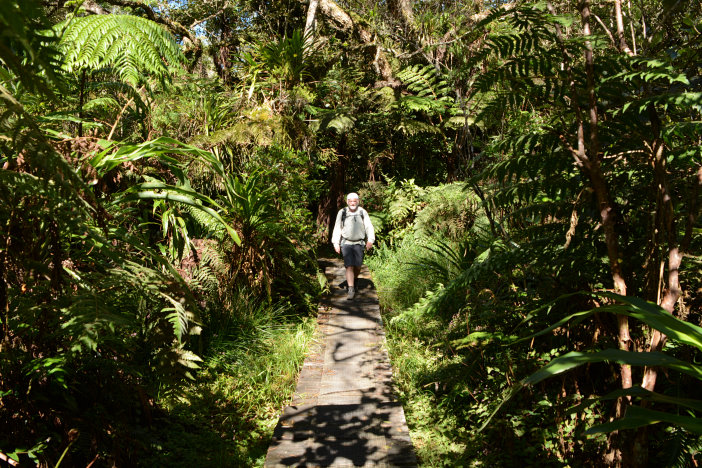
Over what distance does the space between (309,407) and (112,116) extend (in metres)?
4.03

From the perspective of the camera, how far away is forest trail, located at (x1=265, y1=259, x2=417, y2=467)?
3244 mm

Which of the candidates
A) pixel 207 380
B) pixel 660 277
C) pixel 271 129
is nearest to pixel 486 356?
pixel 660 277

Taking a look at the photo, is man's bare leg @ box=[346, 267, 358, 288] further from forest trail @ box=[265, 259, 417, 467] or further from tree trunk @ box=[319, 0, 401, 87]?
tree trunk @ box=[319, 0, 401, 87]

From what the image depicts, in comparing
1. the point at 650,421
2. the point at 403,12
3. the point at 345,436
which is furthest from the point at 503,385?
the point at 403,12

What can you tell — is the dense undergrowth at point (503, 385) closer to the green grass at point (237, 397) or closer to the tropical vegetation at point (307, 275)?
the tropical vegetation at point (307, 275)

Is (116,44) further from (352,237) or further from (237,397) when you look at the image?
(352,237)

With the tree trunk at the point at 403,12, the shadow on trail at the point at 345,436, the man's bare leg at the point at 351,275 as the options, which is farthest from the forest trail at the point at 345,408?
the tree trunk at the point at 403,12

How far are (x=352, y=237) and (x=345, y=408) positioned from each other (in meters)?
3.23

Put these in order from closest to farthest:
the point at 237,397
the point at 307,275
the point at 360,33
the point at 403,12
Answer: the point at 237,397, the point at 307,275, the point at 360,33, the point at 403,12

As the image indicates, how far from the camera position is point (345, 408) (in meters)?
3.94

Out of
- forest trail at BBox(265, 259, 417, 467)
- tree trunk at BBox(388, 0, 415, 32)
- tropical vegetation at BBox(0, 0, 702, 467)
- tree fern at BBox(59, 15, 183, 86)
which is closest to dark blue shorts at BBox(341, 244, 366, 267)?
tropical vegetation at BBox(0, 0, 702, 467)

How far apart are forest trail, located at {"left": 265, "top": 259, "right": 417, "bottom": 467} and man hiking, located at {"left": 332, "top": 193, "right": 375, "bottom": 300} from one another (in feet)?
2.65

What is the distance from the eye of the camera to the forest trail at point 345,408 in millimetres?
3244

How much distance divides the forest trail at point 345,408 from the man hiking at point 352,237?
808 millimetres
